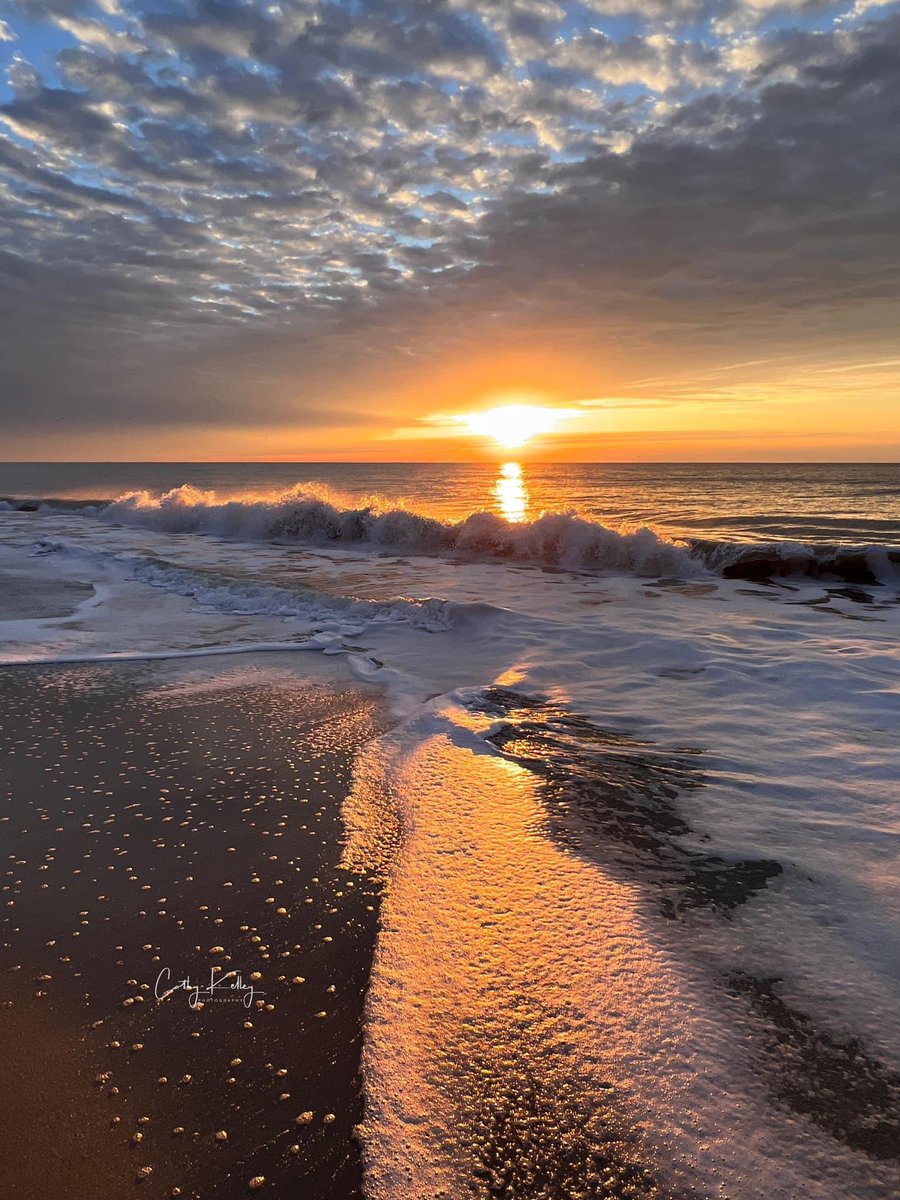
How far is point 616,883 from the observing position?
282 centimetres

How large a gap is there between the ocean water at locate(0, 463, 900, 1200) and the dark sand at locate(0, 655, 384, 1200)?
0.19 m

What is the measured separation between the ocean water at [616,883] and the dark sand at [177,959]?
19 cm

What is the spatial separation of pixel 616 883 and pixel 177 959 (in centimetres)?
175

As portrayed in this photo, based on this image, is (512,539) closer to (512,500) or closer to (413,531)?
(413,531)

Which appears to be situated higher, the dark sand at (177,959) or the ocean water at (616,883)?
the dark sand at (177,959)

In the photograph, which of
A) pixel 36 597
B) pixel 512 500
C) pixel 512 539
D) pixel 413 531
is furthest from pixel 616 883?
pixel 512 500

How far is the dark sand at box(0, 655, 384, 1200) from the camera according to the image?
Result: 1665 millimetres

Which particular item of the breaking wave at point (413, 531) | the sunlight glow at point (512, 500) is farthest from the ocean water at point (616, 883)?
the sunlight glow at point (512, 500)

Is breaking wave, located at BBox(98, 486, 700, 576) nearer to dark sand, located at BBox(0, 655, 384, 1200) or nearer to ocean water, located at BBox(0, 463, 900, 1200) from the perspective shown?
ocean water, located at BBox(0, 463, 900, 1200)

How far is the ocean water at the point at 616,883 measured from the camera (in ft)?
5.64

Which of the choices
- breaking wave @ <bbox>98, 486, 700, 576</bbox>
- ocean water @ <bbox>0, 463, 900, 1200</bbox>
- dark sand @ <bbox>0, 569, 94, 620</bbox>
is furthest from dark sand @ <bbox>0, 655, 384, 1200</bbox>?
breaking wave @ <bbox>98, 486, 700, 576</bbox>

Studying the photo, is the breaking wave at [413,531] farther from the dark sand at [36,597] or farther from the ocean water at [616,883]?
the dark sand at [36,597]

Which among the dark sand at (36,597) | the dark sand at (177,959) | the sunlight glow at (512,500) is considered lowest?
the dark sand at (177,959)

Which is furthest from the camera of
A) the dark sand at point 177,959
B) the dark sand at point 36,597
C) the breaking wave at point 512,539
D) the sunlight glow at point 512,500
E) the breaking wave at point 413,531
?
the sunlight glow at point 512,500
